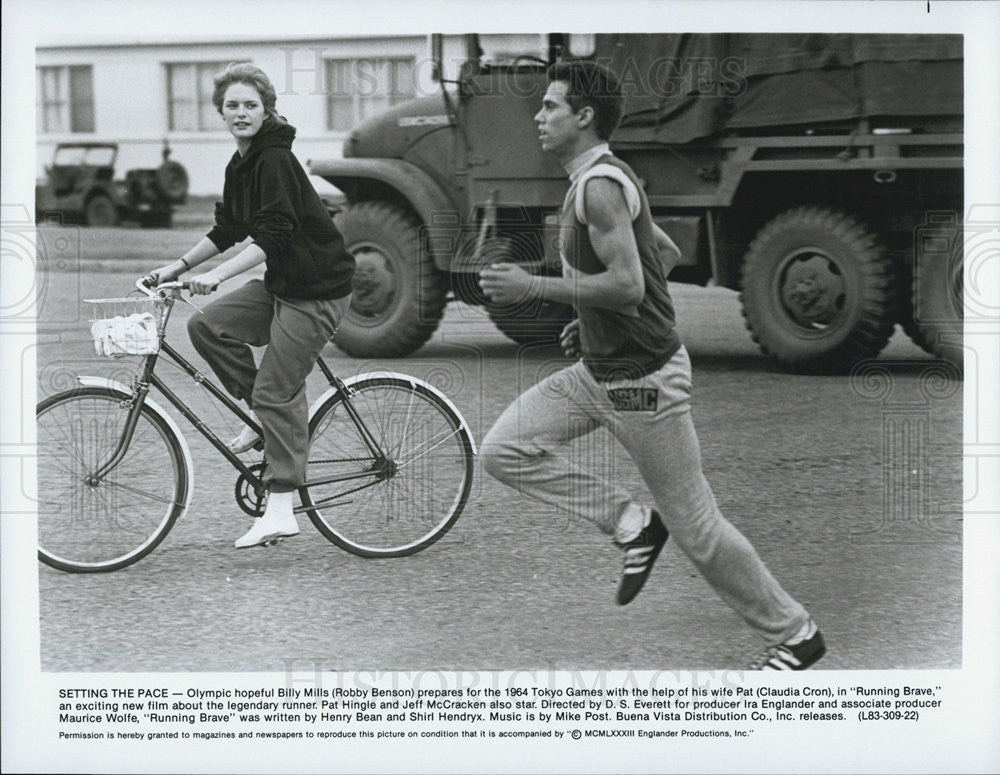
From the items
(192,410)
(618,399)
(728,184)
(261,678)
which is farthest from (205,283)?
(728,184)

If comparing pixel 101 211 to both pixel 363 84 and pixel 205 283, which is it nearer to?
Answer: pixel 205 283

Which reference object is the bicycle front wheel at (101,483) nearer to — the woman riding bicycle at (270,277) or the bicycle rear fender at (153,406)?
the bicycle rear fender at (153,406)

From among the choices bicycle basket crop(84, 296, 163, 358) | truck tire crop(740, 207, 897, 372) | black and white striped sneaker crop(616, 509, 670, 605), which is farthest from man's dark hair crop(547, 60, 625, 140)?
truck tire crop(740, 207, 897, 372)

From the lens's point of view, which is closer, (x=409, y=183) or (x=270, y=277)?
(x=270, y=277)

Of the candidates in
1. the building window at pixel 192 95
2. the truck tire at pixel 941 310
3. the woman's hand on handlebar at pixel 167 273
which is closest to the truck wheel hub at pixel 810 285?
the truck tire at pixel 941 310

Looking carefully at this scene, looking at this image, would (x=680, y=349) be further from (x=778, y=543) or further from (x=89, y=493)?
(x=89, y=493)

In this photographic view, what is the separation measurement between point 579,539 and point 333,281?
1.31m

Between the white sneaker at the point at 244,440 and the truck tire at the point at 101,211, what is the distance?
1.11 m

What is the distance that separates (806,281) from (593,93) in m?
2.85

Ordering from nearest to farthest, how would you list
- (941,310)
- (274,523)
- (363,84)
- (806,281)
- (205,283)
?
(205,283)
(274,523)
(941,310)
(363,84)
(806,281)

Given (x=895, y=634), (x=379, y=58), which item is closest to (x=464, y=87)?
(x=379, y=58)

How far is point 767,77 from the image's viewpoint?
6121mm

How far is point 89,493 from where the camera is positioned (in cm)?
555

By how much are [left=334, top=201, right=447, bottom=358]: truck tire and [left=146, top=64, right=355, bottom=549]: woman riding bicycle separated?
38 cm
